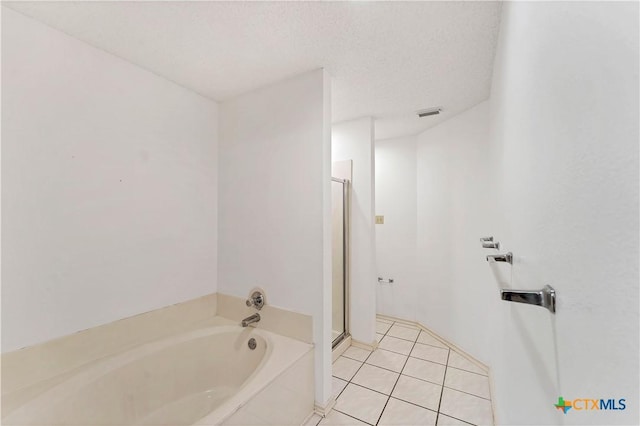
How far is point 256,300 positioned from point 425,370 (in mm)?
1558

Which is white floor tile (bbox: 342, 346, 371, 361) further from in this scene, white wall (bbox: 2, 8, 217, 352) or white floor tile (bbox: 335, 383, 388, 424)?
white wall (bbox: 2, 8, 217, 352)

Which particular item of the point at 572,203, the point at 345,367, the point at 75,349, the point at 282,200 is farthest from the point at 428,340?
the point at 75,349

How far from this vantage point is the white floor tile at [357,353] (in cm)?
229

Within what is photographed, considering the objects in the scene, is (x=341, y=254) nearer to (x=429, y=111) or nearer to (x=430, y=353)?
(x=430, y=353)

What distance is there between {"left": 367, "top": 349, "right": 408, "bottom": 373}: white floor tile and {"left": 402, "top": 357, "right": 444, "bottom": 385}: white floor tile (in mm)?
57

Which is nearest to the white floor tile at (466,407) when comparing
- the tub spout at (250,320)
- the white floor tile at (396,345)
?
the white floor tile at (396,345)

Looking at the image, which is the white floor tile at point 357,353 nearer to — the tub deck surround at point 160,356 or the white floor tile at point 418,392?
the white floor tile at point 418,392

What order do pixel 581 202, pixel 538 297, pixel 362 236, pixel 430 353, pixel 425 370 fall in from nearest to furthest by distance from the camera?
pixel 581 202 < pixel 538 297 < pixel 425 370 < pixel 430 353 < pixel 362 236

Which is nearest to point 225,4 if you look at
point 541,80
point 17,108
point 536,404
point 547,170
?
point 17,108

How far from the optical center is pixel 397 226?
10.2 feet

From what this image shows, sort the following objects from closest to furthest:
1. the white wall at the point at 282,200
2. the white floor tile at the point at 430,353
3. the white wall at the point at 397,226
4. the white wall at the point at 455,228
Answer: the white wall at the point at 282,200
the white wall at the point at 455,228
the white floor tile at the point at 430,353
the white wall at the point at 397,226

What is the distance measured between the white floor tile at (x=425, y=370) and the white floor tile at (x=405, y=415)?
37 cm

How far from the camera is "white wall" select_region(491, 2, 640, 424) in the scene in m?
0.33

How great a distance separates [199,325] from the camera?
1.97 metres
